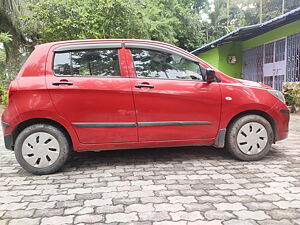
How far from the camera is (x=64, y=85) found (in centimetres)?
320

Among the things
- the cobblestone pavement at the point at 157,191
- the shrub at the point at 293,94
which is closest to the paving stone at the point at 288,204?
the cobblestone pavement at the point at 157,191

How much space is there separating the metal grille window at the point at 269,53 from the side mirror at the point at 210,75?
26.6 ft

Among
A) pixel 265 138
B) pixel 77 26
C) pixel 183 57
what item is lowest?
pixel 265 138

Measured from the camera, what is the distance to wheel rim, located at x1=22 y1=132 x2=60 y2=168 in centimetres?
319

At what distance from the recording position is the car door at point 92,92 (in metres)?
3.21

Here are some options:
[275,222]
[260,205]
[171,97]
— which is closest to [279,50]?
[171,97]

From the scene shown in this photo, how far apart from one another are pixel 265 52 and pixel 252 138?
842 cm

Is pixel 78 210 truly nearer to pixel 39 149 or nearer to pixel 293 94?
pixel 39 149

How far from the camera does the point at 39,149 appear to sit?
3.20 meters

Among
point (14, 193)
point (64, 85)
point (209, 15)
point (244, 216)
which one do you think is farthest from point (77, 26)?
point (209, 15)

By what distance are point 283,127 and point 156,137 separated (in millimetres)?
1893

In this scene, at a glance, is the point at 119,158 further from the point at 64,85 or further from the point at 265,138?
the point at 265,138

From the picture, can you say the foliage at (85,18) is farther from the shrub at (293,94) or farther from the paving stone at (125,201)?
the paving stone at (125,201)

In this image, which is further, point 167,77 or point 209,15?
point 209,15
